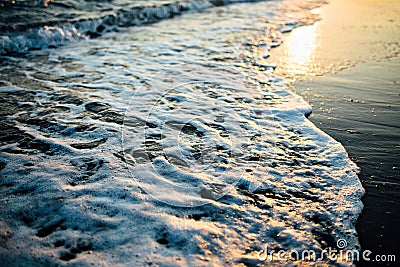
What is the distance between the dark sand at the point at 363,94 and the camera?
7.38ft

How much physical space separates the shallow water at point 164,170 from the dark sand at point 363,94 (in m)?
0.15

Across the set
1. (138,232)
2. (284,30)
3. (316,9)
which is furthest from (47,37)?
(316,9)

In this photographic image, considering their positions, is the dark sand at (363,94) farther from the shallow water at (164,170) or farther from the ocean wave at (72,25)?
the ocean wave at (72,25)

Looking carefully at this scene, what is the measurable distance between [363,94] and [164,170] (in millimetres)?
3208

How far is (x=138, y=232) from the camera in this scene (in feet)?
6.68

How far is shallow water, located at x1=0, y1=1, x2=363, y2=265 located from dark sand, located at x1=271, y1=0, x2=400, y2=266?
155 mm

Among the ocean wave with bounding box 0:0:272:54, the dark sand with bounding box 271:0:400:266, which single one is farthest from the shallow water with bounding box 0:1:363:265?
the ocean wave with bounding box 0:0:272:54

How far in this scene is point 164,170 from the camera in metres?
2.68

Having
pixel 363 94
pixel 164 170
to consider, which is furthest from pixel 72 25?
pixel 363 94

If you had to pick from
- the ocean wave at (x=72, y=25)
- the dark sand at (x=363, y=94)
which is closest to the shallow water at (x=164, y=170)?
the dark sand at (x=363, y=94)

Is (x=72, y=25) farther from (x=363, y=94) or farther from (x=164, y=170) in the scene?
(x=363, y=94)

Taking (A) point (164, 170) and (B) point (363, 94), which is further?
(B) point (363, 94)

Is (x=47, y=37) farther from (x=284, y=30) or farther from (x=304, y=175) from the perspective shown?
(x=304, y=175)

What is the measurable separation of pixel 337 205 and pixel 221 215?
0.95 metres
